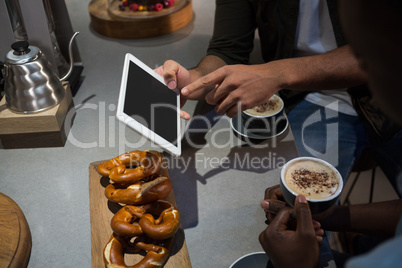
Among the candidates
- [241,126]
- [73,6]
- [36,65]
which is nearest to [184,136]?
[241,126]

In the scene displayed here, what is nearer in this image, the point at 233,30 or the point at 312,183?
the point at 312,183

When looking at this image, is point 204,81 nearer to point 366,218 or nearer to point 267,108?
point 267,108

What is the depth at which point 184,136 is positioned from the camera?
4.05 ft

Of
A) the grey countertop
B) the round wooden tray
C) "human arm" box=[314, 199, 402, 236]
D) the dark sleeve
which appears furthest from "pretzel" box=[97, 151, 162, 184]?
the round wooden tray

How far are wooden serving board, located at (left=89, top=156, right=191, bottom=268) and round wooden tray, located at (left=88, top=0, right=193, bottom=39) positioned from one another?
3.00ft

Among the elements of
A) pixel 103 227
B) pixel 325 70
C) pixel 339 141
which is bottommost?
pixel 339 141

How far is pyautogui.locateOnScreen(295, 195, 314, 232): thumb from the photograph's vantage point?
784 millimetres

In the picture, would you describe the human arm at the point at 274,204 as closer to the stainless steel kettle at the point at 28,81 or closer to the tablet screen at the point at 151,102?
the tablet screen at the point at 151,102

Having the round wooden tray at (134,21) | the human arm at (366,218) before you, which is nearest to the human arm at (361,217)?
the human arm at (366,218)

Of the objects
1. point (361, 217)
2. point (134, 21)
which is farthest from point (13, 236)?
point (134, 21)

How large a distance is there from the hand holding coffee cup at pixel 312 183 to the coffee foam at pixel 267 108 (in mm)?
250

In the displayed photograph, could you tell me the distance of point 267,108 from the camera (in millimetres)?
1186

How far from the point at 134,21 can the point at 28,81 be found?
774mm

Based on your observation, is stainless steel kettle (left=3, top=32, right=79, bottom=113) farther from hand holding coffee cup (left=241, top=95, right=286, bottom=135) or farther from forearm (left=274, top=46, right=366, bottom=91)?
forearm (left=274, top=46, right=366, bottom=91)
